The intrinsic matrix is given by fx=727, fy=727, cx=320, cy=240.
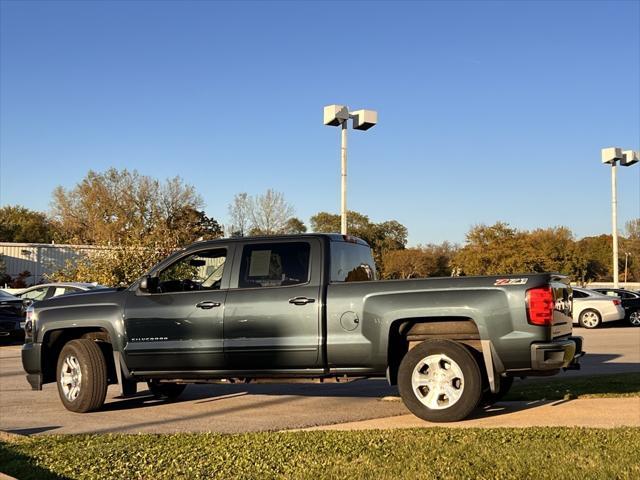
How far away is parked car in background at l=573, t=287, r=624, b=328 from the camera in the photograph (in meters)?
24.9

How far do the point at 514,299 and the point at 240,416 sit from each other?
353 cm

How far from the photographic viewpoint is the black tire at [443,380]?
737cm

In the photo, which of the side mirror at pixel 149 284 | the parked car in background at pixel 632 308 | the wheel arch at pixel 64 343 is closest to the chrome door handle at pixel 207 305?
the side mirror at pixel 149 284

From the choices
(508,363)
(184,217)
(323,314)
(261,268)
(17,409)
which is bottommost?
(17,409)

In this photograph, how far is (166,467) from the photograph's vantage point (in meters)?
5.62

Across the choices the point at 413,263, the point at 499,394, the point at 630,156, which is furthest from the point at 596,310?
the point at 413,263

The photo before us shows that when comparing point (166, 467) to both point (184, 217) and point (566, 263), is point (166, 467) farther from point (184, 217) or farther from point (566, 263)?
point (566, 263)

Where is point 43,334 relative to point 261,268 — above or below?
below

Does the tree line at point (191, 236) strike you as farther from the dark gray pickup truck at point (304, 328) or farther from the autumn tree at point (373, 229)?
the dark gray pickup truck at point (304, 328)

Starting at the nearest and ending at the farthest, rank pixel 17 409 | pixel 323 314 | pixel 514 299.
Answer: pixel 514 299 < pixel 323 314 < pixel 17 409

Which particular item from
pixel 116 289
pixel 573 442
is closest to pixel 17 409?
pixel 116 289

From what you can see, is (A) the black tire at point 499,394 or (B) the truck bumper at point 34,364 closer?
(A) the black tire at point 499,394

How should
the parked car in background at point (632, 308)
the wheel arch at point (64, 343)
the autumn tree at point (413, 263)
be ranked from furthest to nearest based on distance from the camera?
the autumn tree at point (413, 263) → the parked car in background at point (632, 308) → the wheel arch at point (64, 343)

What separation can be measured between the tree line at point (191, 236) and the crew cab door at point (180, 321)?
21238 millimetres
